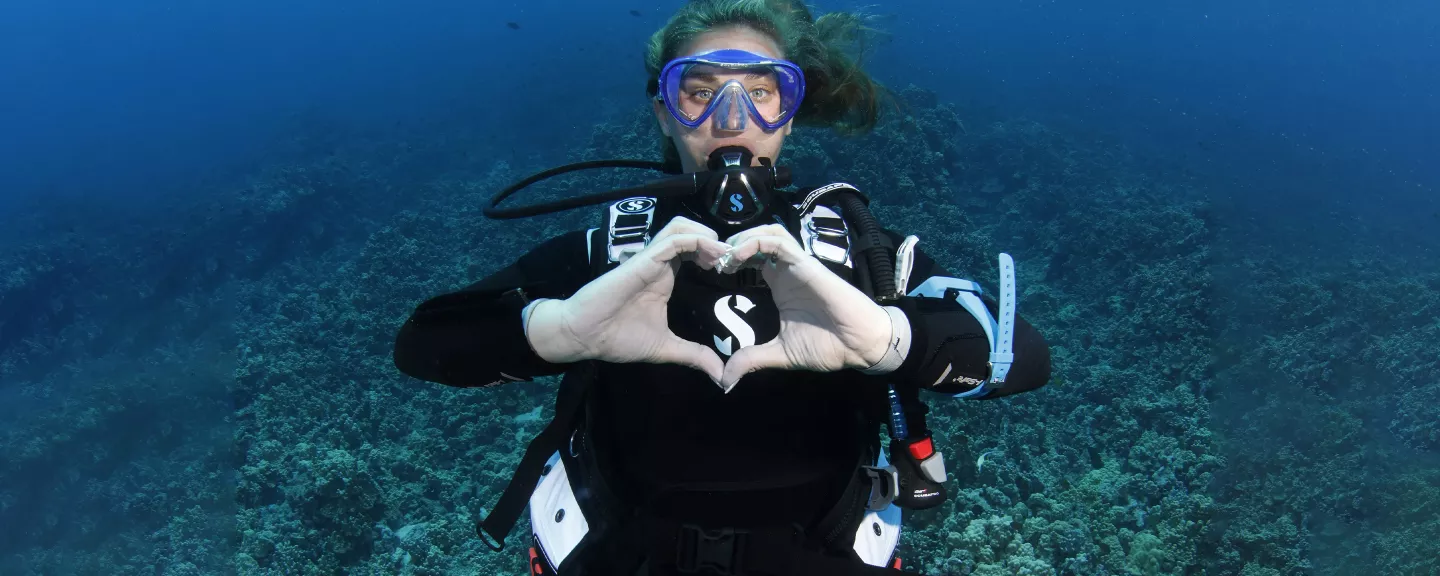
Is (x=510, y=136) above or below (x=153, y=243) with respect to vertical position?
above

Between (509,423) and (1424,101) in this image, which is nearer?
(509,423)

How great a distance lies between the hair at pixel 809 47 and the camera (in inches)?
96.9

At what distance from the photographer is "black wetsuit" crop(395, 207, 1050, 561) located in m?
1.81

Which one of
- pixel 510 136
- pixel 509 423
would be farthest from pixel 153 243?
pixel 509 423

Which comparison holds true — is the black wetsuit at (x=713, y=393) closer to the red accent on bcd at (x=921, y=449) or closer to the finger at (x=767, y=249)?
the red accent on bcd at (x=921, y=449)

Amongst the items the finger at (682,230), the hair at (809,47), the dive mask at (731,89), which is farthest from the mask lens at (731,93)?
the finger at (682,230)

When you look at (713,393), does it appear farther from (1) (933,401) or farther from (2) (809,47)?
(1) (933,401)

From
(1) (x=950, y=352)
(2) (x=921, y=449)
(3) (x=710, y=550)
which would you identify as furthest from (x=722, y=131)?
(3) (x=710, y=550)

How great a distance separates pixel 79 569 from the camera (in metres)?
8.70

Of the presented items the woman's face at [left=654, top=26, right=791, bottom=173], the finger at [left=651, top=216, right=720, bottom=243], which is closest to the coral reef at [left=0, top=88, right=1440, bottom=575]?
the woman's face at [left=654, top=26, right=791, bottom=173]

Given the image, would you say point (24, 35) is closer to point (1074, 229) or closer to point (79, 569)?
point (79, 569)

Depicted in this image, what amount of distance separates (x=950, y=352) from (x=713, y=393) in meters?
0.70

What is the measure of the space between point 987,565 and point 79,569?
11.9 meters

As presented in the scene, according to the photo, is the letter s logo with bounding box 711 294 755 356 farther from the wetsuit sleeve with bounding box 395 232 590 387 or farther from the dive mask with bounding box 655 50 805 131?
the dive mask with bounding box 655 50 805 131
